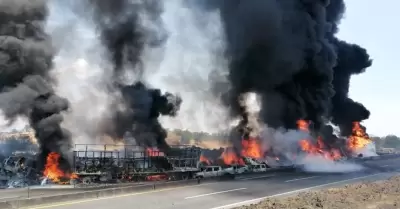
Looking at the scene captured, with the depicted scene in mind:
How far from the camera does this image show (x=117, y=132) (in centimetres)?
4306

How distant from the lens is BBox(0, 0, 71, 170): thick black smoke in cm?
2767

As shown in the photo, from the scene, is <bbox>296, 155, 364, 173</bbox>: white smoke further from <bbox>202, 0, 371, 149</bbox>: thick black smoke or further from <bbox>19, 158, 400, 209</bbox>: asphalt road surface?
<bbox>19, 158, 400, 209</bbox>: asphalt road surface

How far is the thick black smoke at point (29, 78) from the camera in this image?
90.8 feet

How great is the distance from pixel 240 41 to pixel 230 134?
1296 centimetres

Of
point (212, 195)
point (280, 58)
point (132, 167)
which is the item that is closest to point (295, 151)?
point (280, 58)

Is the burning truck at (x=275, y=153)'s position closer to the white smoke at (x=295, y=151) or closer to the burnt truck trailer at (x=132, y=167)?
the white smoke at (x=295, y=151)

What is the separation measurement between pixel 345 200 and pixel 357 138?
4860 centimetres

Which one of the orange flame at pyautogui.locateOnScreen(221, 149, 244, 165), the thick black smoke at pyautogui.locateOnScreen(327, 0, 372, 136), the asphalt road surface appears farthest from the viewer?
the thick black smoke at pyautogui.locateOnScreen(327, 0, 372, 136)

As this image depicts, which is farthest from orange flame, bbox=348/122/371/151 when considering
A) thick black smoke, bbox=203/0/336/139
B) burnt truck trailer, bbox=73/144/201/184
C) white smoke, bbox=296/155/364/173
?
burnt truck trailer, bbox=73/144/201/184

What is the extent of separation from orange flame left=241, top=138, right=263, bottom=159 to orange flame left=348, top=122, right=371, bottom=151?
23032 mm

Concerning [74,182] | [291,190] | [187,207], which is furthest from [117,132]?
[187,207]

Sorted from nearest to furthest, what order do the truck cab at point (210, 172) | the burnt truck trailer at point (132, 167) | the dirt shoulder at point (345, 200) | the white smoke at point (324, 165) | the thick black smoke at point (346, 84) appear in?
the dirt shoulder at point (345, 200) → the burnt truck trailer at point (132, 167) → the truck cab at point (210, 172) → the white smoke at point (324, 165) → the thick black smoke at point (346, 84)

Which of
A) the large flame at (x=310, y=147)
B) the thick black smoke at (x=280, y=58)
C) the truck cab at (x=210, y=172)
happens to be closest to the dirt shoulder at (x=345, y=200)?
the truck cab at (x=210, y=172)

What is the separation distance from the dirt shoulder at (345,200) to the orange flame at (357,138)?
42.8 meters
